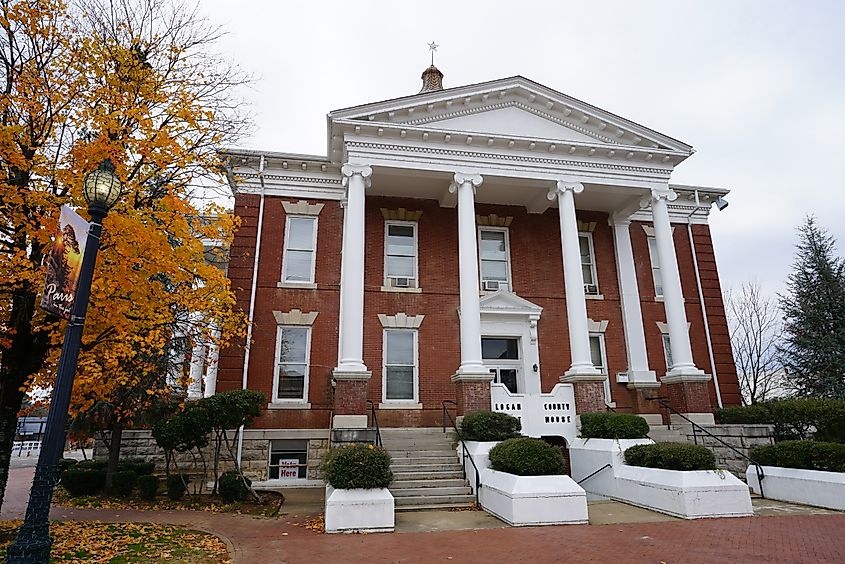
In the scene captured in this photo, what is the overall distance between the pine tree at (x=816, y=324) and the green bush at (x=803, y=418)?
11719 millimetres

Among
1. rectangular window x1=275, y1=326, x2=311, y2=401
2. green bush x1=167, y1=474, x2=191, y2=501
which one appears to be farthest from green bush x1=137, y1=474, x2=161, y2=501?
rectangular window x1=275, y1=326, x2=311, y2=401

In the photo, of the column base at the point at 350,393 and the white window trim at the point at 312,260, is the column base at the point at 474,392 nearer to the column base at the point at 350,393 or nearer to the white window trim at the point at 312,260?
the column base at the point at 350,393

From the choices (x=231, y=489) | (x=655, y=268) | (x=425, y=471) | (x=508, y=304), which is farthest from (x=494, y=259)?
(x=231, y=489)

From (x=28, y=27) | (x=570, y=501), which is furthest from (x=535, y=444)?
(x=28, y=27)

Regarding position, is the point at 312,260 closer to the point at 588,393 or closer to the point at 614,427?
the point at 588,393

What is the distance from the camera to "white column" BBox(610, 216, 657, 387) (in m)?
19.2

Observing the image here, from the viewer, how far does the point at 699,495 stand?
33.8 ft

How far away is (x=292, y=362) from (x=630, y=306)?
12.8m

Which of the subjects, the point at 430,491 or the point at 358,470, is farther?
the point at 430,491

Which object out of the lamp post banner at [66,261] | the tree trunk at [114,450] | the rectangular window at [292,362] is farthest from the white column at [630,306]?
the lamp post banner at [66,261]

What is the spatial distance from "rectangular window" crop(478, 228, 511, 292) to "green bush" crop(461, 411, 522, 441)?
257 inches

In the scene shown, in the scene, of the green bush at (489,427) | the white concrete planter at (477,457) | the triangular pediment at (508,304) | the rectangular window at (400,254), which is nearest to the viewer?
the white concrete planter at (477,457)

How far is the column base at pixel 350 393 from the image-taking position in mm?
14297

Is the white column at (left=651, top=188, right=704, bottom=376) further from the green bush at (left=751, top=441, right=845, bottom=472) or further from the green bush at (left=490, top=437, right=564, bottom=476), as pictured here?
the green bush at (left=490, top=437, right=564, bottom=476)
